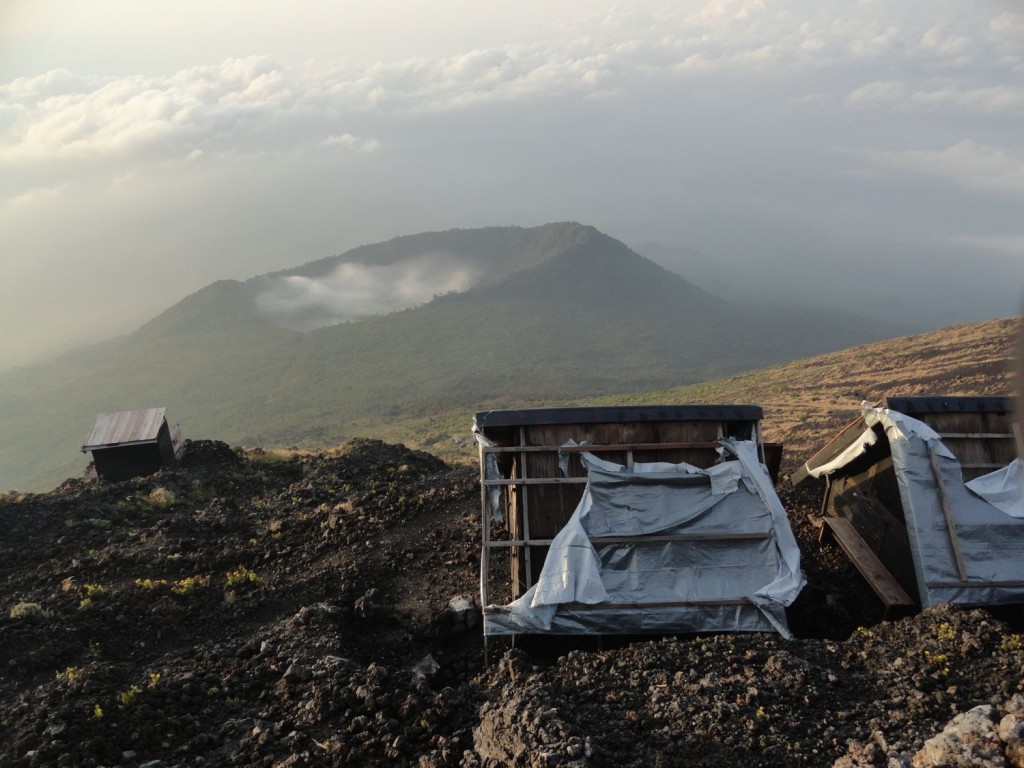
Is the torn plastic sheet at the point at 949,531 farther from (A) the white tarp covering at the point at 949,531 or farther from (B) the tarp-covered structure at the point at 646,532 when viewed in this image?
(B) the tarp-covered structure at the point at 646,532

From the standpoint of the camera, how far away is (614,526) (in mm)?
8289

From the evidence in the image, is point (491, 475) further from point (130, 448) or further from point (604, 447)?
point (130, 448)

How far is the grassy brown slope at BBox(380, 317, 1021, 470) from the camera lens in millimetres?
27906

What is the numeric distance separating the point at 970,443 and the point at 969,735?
18.4 ft

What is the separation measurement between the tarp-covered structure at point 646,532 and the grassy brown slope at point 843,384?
32.6ft

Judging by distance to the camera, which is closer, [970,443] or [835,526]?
[970,443]

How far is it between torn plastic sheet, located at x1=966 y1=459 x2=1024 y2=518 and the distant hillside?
56.9m

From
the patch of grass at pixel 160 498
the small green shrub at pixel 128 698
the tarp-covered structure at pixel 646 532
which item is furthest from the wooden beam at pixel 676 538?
the patch of grass at pixel 160 498

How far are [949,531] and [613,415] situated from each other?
3.92 m

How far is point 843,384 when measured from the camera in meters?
38.2

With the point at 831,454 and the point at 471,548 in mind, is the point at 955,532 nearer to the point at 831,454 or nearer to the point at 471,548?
the point at 831,454

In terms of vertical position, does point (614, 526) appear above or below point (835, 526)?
above

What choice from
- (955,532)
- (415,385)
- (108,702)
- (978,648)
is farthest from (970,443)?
(415,385)

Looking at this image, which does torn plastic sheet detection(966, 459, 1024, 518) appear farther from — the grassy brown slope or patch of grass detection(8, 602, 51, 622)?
patch of grass detection(8, 602, 51, 622)
